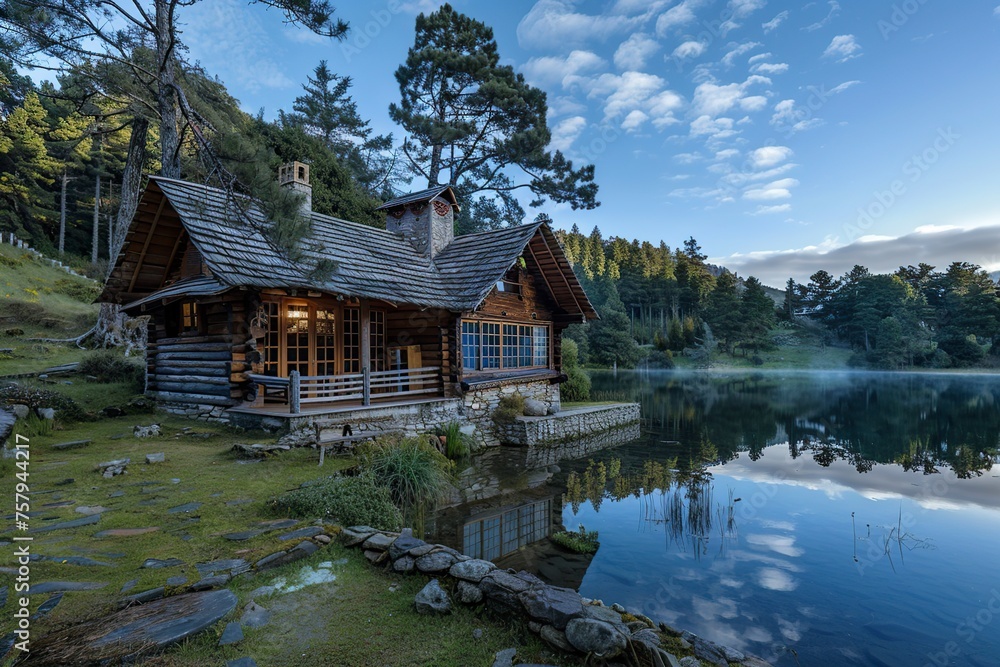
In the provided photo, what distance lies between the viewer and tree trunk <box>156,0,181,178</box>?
1441cm

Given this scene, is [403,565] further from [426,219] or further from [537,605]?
[426,219]

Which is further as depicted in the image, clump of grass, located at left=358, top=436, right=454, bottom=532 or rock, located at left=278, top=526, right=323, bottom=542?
clump of grass, located at left=358, top=436, right=454, bottom=532

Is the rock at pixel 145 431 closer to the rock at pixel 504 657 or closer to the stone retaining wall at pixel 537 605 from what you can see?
the stone retaining wall at pixel 537 605

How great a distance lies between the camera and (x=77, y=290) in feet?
83.3

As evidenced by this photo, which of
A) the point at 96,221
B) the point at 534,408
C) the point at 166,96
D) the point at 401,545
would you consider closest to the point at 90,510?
the point at 401,545

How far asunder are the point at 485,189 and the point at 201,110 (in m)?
15.7

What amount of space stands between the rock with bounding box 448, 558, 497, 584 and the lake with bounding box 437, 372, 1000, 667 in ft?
7.85

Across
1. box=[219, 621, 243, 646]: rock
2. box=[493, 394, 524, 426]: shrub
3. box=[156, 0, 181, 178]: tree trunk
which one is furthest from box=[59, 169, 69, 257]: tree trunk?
box=[219, 621, 243, 646]: rock

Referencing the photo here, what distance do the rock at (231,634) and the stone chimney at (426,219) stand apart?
47.7ft

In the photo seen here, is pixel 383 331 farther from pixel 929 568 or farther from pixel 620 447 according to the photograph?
pixel 929 568

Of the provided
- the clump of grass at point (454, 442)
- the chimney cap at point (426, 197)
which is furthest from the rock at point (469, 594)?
the chimney cap at point (426, 197)

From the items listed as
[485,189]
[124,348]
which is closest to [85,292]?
[124,348]

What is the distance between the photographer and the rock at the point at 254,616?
3463mm

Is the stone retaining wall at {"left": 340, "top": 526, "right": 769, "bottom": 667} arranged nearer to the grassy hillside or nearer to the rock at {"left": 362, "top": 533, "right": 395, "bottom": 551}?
the rock at {"left": 362, "top": 533, "right": 395, "bottom": 551}
